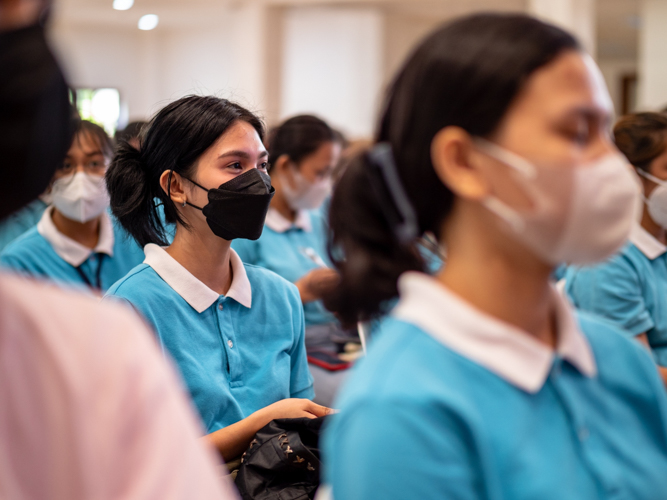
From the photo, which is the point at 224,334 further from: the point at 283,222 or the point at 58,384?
the point at 283,222

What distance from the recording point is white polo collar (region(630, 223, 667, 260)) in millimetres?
2473

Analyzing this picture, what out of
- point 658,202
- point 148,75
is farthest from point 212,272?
point 148,75

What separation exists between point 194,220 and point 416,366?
1.34m

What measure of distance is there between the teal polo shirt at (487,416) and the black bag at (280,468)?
751mm

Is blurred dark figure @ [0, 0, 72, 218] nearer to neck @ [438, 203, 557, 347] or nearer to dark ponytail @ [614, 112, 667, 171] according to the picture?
neck @ [438, 203, 557, 347]

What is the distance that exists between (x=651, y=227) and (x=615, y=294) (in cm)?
42

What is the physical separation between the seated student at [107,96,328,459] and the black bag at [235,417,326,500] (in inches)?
3.8

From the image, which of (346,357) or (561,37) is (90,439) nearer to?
(561,37)

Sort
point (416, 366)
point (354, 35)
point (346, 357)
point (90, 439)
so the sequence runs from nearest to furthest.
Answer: point (90, 439)
point (416, 366)
point (346, 357)
point (354, 35)

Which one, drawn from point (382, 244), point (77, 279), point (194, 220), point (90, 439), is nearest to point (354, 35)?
point (77, 279)

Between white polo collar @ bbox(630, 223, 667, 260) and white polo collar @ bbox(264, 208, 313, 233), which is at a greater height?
white polo collar @ bbox(630, 223, 667, 260)

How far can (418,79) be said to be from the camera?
99 cm

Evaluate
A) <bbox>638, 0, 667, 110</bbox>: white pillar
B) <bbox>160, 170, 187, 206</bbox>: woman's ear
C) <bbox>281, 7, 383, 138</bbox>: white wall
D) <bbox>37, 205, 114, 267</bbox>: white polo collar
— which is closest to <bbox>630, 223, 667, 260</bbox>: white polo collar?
<bbox>160, 170, 187, 206</bbox>: woman's ear

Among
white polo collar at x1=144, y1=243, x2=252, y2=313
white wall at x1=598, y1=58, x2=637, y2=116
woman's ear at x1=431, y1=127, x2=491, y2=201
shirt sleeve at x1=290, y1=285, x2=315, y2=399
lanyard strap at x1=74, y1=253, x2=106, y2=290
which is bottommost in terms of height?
white wall at x1=598, y1=58, x2=637, y2=116
